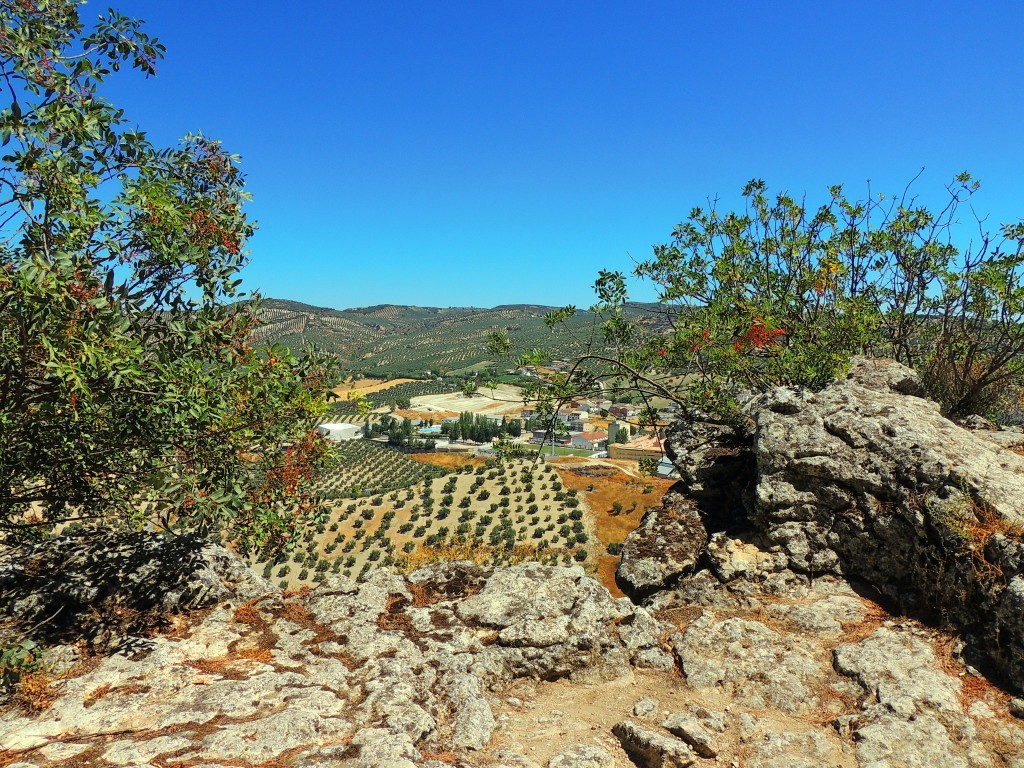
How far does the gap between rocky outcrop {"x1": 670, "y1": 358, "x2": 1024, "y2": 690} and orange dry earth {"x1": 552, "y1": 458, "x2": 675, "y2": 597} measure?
29866mm

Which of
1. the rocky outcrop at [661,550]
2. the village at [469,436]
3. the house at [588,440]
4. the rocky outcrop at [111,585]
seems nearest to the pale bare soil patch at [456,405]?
the village at [469,436]

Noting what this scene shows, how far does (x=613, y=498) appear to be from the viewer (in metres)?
55.1

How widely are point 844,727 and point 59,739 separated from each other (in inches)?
262

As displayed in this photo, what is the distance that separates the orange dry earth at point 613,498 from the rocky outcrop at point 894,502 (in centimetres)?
2987

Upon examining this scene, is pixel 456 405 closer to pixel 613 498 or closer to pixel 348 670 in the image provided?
pixel 613 498

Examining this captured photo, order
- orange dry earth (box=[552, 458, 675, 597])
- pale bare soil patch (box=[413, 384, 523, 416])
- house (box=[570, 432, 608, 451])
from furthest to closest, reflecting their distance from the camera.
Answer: pale bare soil patch (box=[413, 384, 523, 416]) < house (box=[570, 432, 608, 451]) < orange dry earth (box=[552, 458, 675, 597])

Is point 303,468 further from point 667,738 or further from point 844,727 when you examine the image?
point 844,727

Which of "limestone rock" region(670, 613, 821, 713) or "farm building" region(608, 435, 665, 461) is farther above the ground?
"limestone rock" region(670, 613, 821, 713)

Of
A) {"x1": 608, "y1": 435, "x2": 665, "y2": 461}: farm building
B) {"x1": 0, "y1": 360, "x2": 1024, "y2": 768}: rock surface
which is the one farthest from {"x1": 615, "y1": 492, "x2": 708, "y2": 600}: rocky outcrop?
{"x1": 608, "y1": 435, "x2": 665, "y2": 461}: farm building

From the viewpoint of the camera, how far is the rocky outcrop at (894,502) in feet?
18.5

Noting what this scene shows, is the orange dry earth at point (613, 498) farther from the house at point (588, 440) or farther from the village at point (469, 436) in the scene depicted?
the house at point (588, 440)

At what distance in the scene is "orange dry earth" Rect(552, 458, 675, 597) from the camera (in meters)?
45.5

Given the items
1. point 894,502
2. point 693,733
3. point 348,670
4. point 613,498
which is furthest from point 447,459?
point 693,733

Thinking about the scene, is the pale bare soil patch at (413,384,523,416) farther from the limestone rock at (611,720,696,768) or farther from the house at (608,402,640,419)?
the limestone rock at (611,720,696,768)
